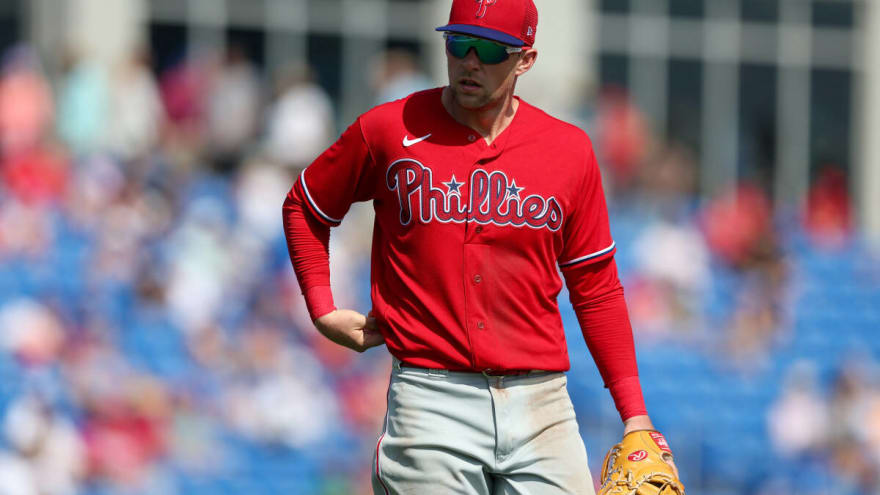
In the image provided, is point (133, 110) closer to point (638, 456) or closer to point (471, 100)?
point (471, 100)

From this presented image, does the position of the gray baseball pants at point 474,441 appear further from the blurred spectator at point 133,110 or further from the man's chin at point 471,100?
the blurred spectator at point 133,110

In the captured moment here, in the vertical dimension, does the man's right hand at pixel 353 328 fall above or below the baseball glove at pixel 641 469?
above

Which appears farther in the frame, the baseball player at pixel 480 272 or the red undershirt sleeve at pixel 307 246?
the red undershirt sleeve at pixel 307 246

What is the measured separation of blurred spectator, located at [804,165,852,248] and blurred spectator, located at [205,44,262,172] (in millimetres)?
5857

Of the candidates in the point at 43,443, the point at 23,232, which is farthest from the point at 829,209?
the point at 43,443

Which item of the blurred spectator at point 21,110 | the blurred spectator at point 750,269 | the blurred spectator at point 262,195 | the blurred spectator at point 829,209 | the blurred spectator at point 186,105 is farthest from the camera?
the blurred spectator at point 829,209

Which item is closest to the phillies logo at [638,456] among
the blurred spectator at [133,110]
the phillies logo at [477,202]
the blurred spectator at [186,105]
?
the phillies logo at [477,202]

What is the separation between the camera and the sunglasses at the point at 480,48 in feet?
11.8

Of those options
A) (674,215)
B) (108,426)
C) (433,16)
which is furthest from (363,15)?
(108,426)

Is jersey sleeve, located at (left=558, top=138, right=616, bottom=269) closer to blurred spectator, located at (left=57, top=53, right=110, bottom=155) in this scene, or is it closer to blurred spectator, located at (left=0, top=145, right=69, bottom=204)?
blurred spectator, located at (left=0, top=145, right=69, bottom=204)

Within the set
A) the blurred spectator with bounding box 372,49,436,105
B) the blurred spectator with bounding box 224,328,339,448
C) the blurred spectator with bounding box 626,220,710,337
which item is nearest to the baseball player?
the blurred spectator with bounding box 224,328,339,448

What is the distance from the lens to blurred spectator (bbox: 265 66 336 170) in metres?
11.6

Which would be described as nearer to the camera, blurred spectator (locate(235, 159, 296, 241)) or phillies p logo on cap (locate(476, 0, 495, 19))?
phillies p logo on cap (locate(476, 0, 495, 19))

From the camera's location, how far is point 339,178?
3762 mm
